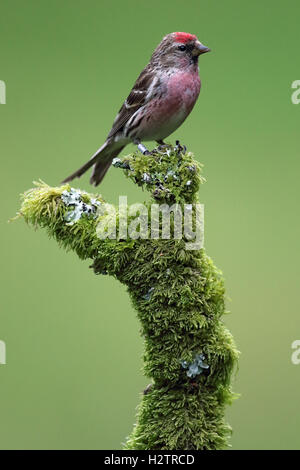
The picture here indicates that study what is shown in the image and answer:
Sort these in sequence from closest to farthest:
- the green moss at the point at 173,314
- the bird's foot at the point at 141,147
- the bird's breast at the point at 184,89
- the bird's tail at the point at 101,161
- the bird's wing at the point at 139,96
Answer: the green moss at the point at 173,314
the bird's foot at the point at 141,147
the bird's breast at the point at 184,89
the bird's wing at the point at 139,96
the bird's tail at the point at 101,161

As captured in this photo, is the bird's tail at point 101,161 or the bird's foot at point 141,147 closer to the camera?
the bird's foot at point 141,147

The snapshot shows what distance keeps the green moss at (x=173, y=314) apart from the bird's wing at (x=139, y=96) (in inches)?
33.4

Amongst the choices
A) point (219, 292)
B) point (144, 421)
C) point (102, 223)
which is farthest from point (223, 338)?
point (102, 223)

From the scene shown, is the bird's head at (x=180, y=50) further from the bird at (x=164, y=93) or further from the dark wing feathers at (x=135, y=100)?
the dark wing feathers at (x=135, y=100)

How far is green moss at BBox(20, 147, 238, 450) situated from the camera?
7.02ft

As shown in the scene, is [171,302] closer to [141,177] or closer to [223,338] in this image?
[223,338]

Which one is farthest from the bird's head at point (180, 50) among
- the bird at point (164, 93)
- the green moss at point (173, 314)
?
the green moss at point (173, 314)

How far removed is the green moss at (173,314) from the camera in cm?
214

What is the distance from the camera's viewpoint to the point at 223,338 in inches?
87.2

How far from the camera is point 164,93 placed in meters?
2.98

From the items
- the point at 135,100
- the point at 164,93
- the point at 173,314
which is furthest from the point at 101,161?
the point at 173,314

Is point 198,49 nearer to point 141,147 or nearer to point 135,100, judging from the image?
point 135,100

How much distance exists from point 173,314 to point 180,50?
56.4 inches

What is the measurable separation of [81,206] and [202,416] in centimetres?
88
